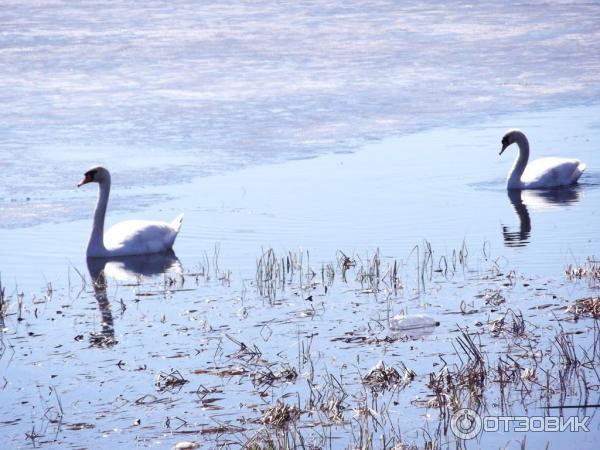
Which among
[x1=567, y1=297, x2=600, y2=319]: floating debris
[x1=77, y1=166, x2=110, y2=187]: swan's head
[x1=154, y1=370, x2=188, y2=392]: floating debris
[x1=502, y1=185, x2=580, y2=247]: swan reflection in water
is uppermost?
[x1=77, y1=166, x2=110, y2=187]: swan's head

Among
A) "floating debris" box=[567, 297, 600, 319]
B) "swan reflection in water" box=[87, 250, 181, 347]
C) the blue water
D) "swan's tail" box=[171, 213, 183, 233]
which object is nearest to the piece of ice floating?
the blue water

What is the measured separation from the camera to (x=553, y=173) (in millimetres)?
14750

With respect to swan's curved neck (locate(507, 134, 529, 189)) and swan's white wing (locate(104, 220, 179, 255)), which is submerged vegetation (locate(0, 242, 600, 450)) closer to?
swan's white wing (locate(104, 220, 179, 255))

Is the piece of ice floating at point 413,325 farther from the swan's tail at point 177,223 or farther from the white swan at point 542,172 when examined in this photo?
the white swan at point 542,172

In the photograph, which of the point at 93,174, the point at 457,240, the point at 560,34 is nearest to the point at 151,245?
the point at 93,174

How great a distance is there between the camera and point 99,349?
814 cm

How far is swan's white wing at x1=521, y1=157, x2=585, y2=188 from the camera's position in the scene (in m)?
14.7

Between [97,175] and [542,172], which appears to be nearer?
[97,175]

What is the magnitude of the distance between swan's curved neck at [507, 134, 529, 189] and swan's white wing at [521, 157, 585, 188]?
0.35 feet

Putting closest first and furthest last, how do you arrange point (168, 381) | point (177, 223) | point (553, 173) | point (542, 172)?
point (168, 381) → point (177, 223) → point (553, 173) → point (542, 172)

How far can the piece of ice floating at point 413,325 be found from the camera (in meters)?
8.12

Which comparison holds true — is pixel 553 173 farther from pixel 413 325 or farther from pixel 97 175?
pixel 413 325

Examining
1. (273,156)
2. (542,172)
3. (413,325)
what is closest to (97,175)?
(273,156)

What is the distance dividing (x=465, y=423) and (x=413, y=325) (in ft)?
6.25
